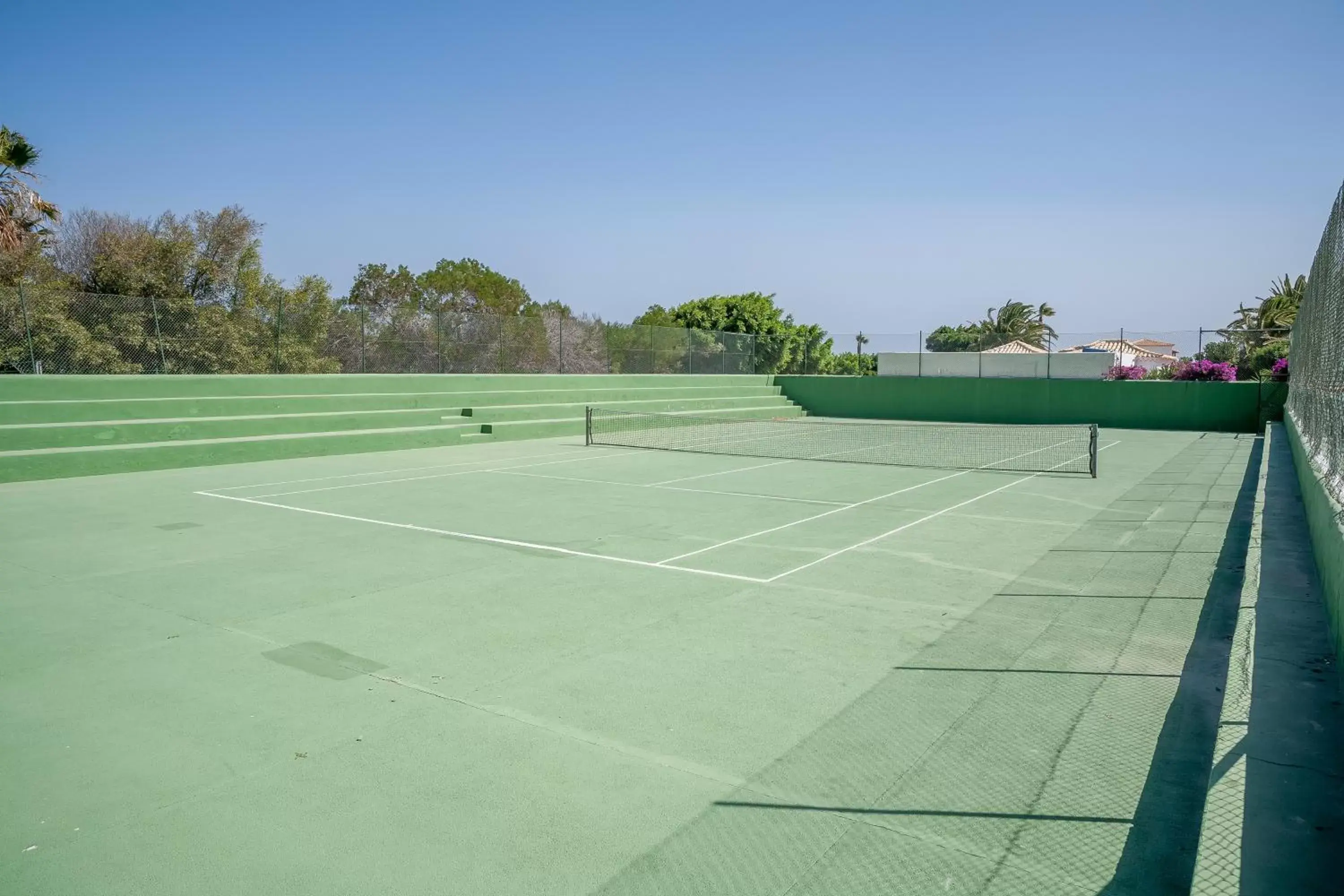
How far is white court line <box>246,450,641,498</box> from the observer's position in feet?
45.2

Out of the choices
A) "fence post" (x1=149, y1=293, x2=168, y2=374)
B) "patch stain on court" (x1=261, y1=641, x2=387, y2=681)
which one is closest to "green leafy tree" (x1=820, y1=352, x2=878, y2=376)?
"fence post" (x1=149, y1=293, x2=168, y2=374)

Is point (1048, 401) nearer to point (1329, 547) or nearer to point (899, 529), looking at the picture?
point (899, 529)

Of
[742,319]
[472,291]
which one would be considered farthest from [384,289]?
[742,319]

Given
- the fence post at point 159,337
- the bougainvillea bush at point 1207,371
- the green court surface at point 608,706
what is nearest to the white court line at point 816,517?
the green court surface at point 608,706

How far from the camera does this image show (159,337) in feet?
62.0

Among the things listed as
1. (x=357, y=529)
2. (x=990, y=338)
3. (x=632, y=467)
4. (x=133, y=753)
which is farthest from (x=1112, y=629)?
(x=990, y=338)

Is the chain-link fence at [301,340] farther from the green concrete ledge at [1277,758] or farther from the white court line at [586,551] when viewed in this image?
the green concrete ledge at [1277,758]

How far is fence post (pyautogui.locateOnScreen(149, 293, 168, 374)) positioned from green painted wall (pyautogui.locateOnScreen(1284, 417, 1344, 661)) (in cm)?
1926

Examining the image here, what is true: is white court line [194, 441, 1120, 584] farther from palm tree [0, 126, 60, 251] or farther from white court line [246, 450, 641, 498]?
palm tree [0, 126, 60, 251]

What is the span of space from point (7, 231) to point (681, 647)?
825 inches

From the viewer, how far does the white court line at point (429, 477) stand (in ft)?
45.2

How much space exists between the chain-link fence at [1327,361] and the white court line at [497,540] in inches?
176

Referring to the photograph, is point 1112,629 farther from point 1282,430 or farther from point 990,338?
point 990,338

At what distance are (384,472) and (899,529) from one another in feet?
31.3
